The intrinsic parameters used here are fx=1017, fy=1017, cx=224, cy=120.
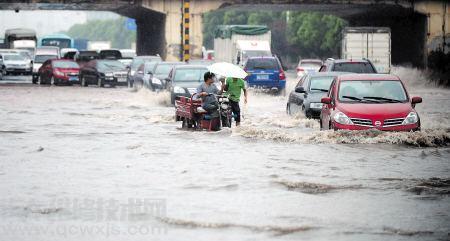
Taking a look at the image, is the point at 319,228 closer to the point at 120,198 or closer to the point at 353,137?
the point at 120,198

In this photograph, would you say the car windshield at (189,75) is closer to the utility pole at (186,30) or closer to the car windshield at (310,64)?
the utility pole at (186,30)

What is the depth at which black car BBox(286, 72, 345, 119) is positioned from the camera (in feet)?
79.6

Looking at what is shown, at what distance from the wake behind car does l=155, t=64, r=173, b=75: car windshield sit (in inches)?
1166

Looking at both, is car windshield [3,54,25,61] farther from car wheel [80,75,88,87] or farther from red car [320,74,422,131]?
red car [320,74,422,131]

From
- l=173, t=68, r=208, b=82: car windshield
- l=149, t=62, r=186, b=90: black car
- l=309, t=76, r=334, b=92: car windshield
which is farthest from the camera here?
l=149, t=62, r=186, b=90: black car

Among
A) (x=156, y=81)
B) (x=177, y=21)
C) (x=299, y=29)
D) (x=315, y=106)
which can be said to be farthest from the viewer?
(x=299, y=29)

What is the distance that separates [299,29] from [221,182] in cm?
8666

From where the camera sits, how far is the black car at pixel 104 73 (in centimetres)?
4991

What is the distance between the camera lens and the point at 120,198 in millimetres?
11883

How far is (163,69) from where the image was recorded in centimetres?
3891

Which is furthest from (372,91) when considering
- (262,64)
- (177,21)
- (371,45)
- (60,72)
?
(60,72)

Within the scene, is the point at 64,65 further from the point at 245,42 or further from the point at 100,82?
the point at 245,42

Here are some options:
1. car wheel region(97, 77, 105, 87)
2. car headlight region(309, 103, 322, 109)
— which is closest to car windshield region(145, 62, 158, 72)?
car wheel region(97, 77, 105, 87)

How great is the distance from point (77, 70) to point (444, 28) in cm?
1886
